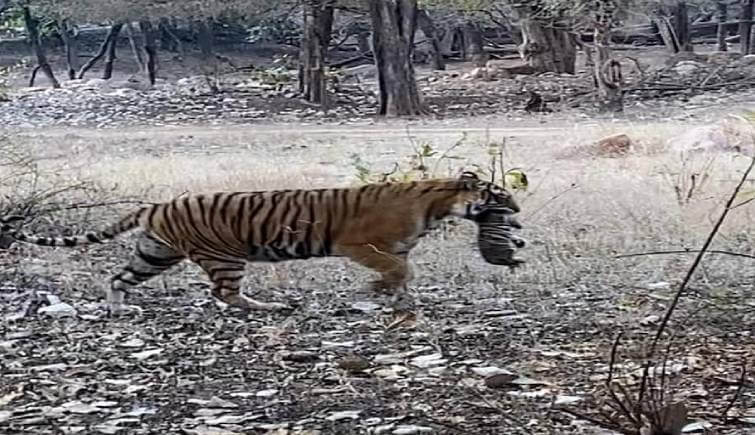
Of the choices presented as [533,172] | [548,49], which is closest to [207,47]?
[548,49]

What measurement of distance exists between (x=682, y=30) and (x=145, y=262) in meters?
17.1

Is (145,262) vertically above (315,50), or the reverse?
(145,262)

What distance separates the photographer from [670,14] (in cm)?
2009

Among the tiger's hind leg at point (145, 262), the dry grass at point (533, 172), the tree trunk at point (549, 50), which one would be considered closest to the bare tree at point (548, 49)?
the tree trunk at point (549, 50)

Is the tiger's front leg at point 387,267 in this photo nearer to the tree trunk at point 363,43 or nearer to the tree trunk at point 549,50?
the tree trunk at point 549,50

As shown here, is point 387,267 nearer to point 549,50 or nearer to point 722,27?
point 549,50

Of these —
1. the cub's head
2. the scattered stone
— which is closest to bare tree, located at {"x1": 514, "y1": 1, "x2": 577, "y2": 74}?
the scattered stone

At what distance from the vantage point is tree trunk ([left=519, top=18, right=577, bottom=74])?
1786 centimetres

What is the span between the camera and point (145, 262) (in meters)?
3.92

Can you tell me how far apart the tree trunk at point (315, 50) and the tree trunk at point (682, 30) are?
6.57 m

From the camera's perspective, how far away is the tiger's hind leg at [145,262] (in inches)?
151

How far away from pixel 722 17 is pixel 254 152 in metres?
14.0

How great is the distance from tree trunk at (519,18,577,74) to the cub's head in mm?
14136

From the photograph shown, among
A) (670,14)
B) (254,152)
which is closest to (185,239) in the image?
(254,152)
